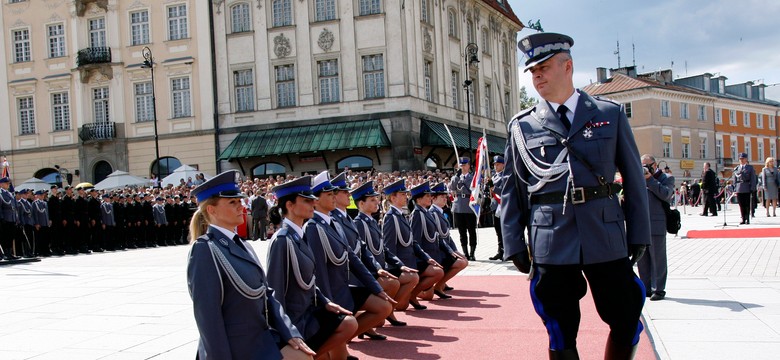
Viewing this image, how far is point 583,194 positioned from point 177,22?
1438 inches

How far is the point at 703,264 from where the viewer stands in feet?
40.7

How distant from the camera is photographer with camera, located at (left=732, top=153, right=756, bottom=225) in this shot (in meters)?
21.0

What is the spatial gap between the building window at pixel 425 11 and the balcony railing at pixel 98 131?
17.4 m

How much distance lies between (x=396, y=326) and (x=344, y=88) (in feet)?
88.8

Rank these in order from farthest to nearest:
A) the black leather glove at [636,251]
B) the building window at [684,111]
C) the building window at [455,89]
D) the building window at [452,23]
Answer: the building window at [684,111] → the building window at [455,89] → the building window at [452,23] → the black leather glove at [636,251]

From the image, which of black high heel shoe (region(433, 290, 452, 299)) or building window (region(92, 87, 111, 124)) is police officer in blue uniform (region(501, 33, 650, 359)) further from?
building window (region(92, 87, 111, 124))

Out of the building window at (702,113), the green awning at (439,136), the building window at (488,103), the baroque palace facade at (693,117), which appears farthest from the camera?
the building window at (702,113)

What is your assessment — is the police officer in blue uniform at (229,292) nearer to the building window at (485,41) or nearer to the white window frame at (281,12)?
the white window frame at (281,12)

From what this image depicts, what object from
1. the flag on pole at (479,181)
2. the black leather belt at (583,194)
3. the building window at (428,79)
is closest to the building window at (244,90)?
the building window at (428,79)

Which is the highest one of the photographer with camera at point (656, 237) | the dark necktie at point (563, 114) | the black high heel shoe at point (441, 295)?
the dark necktie at point (563, 114)

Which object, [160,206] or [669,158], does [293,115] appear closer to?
[160,206]

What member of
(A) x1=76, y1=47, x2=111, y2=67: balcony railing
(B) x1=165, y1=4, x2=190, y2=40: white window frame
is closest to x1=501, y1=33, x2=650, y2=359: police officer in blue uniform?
(B) x1=165, y1=4, x2=190, y2=40: white window frame

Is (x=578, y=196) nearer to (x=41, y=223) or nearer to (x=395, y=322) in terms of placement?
(x=395, y=322)

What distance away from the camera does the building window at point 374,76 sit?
34.1 metres
